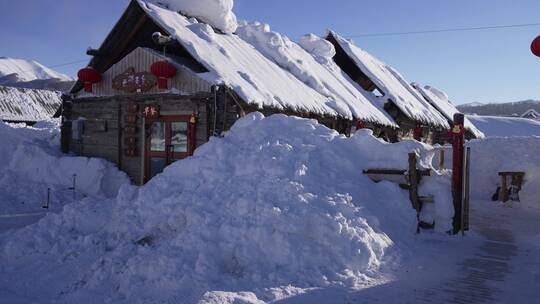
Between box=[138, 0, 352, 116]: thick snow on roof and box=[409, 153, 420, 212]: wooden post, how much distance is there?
4282 mm

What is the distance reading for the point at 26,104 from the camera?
3209cm

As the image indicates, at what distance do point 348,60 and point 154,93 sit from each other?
12.4 metres

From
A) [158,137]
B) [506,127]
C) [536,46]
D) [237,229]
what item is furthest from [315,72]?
[506,127]

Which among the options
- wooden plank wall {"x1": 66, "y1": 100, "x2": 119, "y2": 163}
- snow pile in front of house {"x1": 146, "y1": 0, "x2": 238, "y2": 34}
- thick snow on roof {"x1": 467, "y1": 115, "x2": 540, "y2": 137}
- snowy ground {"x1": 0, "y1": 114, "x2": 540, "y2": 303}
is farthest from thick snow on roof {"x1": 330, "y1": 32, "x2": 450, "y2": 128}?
thick snow on roof {"x1": 467, "y1": 115, "x2": 540, "y2": 137}

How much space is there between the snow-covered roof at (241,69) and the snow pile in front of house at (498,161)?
7.04 metres

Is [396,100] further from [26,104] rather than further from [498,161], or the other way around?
[26,104]

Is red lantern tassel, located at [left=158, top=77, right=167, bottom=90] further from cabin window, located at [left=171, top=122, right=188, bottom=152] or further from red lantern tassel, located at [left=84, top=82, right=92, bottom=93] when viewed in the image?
red lantern tassel, located at [left=84, top=82, right=92, bottom=93]

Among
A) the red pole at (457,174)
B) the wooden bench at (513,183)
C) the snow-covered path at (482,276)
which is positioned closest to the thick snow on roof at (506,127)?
the wooden bench at (513,183)

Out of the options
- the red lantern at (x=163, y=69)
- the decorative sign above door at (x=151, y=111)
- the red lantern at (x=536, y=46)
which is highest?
the red lantern at (x=163, y=69)

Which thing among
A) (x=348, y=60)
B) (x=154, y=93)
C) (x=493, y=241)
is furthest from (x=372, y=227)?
(x=348, y=60)

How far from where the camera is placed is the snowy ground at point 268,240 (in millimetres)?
5707

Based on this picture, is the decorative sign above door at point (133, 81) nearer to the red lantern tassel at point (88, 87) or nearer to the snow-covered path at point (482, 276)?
the red lantern tassel at point (88, 87)

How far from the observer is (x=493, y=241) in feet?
30.5

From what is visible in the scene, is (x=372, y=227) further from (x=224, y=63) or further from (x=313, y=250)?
(x=224, y=63)
